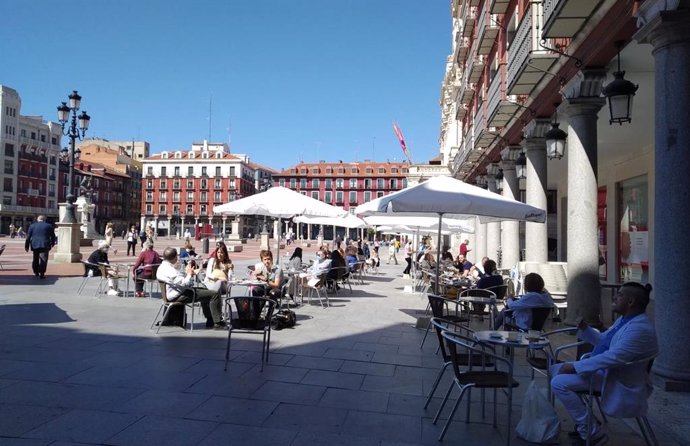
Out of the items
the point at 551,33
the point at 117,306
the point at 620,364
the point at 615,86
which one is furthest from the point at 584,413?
the point at 117,306

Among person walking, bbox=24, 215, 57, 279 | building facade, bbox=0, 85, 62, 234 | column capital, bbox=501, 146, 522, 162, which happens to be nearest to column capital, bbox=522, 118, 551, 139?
column capital, bbox=501, 146, 522, 162

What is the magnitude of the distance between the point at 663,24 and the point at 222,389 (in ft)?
17.5

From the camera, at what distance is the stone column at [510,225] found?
13914 mm

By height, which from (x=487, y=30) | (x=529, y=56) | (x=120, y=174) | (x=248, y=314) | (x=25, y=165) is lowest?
(x=248, y=314)

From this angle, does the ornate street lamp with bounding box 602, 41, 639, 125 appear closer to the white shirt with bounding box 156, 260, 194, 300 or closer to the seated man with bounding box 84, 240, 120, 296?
the white shirt with bounding box 156, 260, 194, 300

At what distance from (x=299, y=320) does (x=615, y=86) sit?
5696 millimetres

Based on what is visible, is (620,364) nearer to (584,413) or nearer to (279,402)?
(584,413)

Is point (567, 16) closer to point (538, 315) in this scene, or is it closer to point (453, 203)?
point (453, 203)

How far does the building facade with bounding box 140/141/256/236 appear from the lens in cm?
10281

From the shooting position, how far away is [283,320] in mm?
7922

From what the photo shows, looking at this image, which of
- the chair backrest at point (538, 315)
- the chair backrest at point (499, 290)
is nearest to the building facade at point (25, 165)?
the chair backrest at point (499, 290)

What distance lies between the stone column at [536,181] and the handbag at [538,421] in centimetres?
751

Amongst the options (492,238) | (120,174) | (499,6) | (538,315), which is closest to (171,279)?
(538,315)

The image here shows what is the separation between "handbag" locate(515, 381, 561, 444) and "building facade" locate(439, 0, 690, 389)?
179cm
